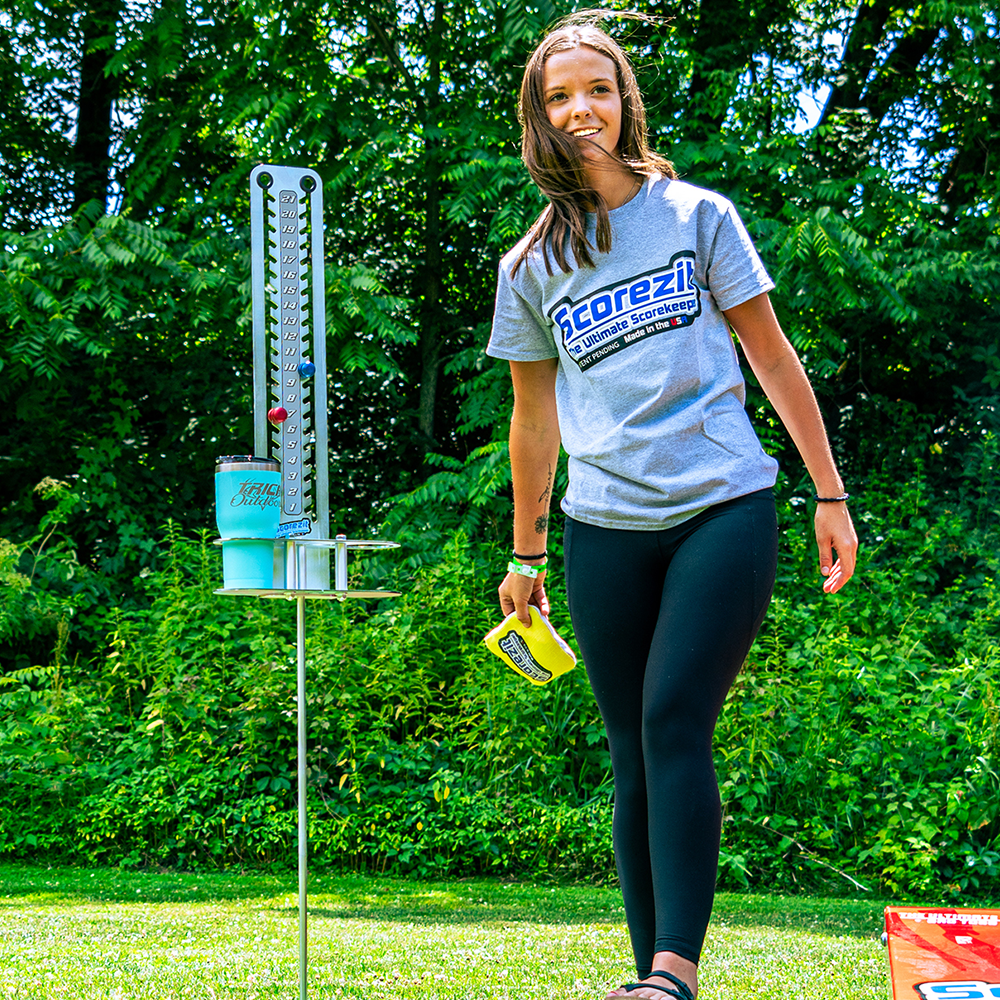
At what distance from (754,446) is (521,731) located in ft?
13.3

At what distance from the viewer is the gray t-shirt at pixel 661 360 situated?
1926mm

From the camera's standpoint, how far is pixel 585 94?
6.81 feet

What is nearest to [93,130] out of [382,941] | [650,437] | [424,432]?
[424,432]

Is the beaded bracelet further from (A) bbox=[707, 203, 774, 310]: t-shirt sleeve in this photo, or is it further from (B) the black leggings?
(A) bbox=[707, 203, 774, 310]: t-shirt sleeve

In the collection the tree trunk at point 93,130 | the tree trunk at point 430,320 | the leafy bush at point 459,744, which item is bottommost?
the leafy bush at point 459,744

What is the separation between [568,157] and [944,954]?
1641 millimetres

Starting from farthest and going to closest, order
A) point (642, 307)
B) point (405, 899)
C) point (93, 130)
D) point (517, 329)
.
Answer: point (93, 130)
point (405, 899)
point (517, 329)
point (642, 307)

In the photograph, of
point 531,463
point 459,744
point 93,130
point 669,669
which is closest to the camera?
point 669,669

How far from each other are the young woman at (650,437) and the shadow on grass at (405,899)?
238cm

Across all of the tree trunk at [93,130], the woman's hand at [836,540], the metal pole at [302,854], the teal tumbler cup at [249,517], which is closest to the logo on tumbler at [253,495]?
the teal tumbler cup at [249,517]

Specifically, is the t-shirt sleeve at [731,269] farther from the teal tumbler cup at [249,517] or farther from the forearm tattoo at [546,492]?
the teal tumbler cup at [249,517]

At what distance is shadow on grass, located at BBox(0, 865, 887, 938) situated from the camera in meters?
4.14

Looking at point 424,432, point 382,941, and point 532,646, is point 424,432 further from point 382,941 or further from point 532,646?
point 532,646

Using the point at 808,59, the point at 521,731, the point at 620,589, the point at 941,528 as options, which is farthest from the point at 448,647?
the point at 808,59
